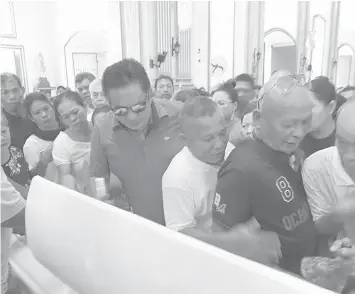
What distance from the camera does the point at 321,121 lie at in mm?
1191

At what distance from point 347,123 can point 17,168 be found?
1.33 meters

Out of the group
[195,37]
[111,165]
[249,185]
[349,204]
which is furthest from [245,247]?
[195,37]

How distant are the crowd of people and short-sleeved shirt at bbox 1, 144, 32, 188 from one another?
0.25 metres

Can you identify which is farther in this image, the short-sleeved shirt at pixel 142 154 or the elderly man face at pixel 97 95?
the elderly man face at pixel 97 95

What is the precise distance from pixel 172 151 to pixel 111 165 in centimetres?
24

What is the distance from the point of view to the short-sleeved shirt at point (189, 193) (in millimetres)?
903

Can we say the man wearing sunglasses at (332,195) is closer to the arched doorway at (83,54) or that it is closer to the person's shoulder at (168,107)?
the person's shoulder at (168,107)

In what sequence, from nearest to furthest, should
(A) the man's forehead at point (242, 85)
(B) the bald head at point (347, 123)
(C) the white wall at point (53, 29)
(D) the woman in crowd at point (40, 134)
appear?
1. (B) the bald head at point (347, 123)
2. (D) the woman in crowd at point (40, 134)
3. (A) the man's forehead at point (242, 85)
4. (C) the white wall at point (53, 29)

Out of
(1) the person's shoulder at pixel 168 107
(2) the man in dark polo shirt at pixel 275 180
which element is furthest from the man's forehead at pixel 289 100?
(1) the person's shoulder at pixel 168 107

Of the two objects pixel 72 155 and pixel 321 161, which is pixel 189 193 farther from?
pixel 72 155

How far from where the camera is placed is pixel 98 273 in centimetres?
88

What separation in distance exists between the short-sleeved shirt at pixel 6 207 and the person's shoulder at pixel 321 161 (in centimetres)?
81

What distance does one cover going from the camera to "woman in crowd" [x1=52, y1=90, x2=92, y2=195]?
1.55m

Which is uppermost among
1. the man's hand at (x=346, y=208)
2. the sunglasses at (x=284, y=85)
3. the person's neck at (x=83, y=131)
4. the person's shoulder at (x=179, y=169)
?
the sunglasses at (x=284, y=85)
